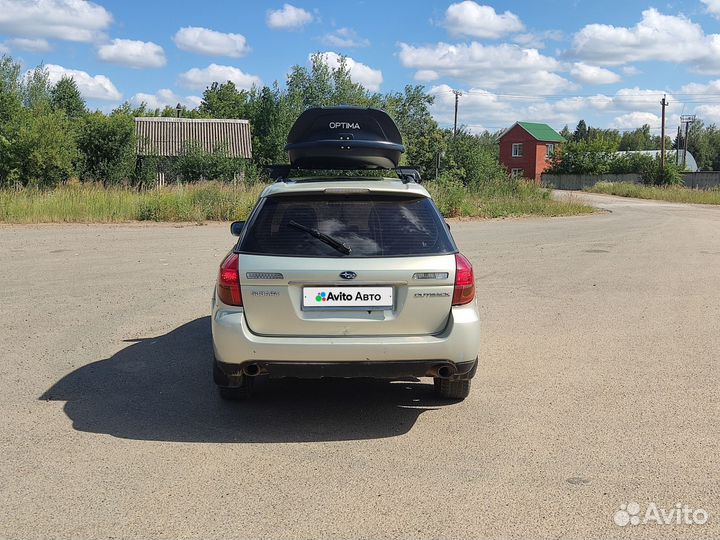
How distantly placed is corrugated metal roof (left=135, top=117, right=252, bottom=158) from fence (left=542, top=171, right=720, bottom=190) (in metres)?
32.8

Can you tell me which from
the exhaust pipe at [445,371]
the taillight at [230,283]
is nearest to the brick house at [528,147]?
the exhaust pipe at [445,371]

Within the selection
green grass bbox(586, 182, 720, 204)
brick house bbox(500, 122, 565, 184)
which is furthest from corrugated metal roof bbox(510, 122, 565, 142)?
green grass bbox(586, 182, 720, 204)

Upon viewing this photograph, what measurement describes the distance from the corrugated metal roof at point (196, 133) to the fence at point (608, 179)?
108ft

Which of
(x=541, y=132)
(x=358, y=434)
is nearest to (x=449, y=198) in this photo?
(x=358, y=434)

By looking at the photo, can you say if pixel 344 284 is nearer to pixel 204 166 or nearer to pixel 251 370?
pixel 251 370

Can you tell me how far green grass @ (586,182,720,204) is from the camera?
46781 millimetres

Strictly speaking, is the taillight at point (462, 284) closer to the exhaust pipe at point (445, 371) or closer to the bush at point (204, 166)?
the exhaust pipe at point (445, 371)

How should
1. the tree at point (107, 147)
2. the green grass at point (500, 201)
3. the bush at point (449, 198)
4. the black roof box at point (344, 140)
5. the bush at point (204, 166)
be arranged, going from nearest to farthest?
the black roof box at point (344, 140)
the bush at point (449, 198)
the green grass at point (500, 201)
the tree at point (107, 147)
the bush at point (204, 166)

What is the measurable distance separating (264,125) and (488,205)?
899 inches

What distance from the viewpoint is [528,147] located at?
8644 centimetres

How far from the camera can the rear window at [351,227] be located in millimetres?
4637

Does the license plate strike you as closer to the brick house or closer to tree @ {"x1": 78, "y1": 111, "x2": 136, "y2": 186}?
tree @ {"x1": 78, "y1": 111, "x2": 136, "y2": 186}

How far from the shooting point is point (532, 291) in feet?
33.7

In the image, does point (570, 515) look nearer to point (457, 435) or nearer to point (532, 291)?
point (457, 435)
